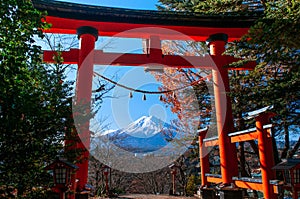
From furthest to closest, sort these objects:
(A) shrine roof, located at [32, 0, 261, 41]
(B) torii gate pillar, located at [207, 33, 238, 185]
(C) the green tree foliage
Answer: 1. (B) torii gate pillar, located at [207, 33, 238, 185]
2. (A) shrine roof, located at [32, 0, 261, 41]
3. (C) the green tree foliage

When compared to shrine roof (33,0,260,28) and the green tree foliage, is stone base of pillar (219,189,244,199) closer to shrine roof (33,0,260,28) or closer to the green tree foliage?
shrine roof (33,0,260,28)

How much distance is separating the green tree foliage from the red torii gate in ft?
8.52

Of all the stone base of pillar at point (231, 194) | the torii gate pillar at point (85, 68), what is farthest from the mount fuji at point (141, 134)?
the torii gate pillar at point (85, 68)

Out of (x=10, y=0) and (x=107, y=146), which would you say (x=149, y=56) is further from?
(x=107, y=146)

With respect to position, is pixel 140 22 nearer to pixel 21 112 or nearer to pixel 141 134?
pixel 21 112

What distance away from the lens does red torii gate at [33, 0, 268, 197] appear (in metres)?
4.71

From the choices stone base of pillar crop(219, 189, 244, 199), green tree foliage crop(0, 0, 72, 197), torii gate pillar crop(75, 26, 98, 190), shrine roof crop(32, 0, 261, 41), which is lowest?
stone base of pillar crop(219, 189, 244, 199)

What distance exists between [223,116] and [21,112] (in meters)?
4.32

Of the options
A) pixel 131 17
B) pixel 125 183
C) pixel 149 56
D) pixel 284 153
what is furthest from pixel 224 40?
pixel 125 183

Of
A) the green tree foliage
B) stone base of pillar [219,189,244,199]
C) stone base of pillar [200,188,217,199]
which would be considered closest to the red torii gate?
stone base of pillar [219,189,244,199]

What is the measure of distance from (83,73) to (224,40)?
325 cm

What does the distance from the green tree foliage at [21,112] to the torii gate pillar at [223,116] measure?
390 centimetres

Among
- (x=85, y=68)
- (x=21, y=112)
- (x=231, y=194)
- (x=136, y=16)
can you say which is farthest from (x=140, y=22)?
(x=231, y=194)

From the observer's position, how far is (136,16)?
4988 millimetres
